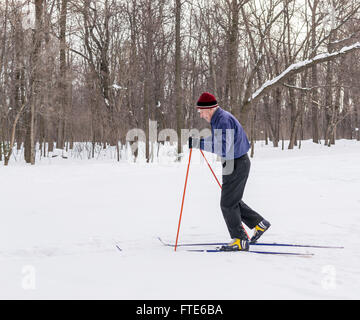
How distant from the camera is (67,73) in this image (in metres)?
16.4

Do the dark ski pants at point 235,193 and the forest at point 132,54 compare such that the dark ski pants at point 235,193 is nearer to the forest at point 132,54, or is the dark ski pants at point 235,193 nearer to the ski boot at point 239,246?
the ski boot at point 239,246

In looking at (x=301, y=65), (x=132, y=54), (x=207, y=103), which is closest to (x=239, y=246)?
(x=207, y=103)

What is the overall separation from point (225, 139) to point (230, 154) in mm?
207

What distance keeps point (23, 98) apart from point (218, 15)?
1005 cm

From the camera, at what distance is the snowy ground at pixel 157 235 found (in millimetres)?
3010

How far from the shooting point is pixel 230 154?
160 inches

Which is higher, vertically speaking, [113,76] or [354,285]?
[113,76]

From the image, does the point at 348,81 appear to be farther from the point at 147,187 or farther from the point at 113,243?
the point at 113,243

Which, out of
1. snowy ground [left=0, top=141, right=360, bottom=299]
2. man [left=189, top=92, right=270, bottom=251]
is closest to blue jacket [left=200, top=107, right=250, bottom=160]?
man [left=189, top=92, right=270, bottom=251]

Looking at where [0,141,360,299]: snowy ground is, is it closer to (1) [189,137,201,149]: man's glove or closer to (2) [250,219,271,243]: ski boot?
(2) [250,219,271,243]: ski boot

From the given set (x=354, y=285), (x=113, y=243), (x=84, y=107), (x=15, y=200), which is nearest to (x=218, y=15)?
(x=15, y=200)

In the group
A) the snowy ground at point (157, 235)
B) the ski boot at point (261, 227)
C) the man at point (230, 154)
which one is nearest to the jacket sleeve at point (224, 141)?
the man at point (230, 154)

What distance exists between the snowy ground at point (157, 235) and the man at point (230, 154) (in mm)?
350

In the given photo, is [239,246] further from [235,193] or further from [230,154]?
[230,154]
